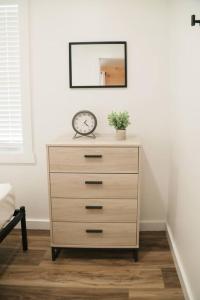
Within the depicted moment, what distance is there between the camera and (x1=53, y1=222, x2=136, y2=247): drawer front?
7.71 feet

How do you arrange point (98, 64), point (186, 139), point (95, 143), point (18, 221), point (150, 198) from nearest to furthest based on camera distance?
1. point (186, 139)
2. point (95, 143)
3. point (18, 221)
4. point (98, 64)
5. point (150, 198)

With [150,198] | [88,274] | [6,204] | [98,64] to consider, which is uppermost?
[98,64]

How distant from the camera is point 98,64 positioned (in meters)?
2.67

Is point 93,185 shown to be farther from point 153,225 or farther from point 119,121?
point 153,225

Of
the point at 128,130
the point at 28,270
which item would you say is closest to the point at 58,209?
the point at 28,270

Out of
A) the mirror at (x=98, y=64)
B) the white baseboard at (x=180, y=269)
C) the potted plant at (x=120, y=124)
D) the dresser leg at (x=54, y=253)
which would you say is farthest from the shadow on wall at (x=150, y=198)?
the dresser leg at (x=54, y=253)

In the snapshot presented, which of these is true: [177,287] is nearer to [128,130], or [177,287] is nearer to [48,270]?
[48,270]

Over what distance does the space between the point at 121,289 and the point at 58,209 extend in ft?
2.42

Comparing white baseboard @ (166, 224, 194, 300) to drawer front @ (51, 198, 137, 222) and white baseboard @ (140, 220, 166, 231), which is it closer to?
white baseboard @ (140, 220, 166, 231)

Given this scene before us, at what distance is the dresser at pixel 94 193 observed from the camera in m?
2.25

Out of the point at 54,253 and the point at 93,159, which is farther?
the point at 54,253

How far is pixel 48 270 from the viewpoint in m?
2.32

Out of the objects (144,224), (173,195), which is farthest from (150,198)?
(173,195)

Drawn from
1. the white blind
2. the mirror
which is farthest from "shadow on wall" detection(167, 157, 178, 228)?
the white blind
